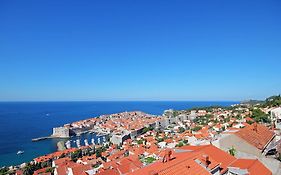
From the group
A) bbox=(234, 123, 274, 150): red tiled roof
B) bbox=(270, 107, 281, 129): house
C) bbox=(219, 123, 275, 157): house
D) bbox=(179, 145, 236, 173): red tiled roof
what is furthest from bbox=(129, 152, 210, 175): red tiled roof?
bbox=(270, 107, 281, 129): house

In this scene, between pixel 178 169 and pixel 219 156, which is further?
pixel 219 156

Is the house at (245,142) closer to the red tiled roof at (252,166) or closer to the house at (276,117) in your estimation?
the red tiled roof at (252,166)

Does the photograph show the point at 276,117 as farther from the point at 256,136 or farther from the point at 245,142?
the point at 245,142

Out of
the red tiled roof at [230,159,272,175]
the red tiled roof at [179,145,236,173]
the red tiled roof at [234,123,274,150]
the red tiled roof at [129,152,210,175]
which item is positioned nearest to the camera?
the red tiled roof at [129,152,210,175]

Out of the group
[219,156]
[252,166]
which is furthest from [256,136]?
[219,156]

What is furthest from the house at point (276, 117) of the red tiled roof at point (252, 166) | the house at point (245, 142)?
the red tiled roof at point (252, 166)

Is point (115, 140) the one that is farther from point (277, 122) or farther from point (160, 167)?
point (160, 167)

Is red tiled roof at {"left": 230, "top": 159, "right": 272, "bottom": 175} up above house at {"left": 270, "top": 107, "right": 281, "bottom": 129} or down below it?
below

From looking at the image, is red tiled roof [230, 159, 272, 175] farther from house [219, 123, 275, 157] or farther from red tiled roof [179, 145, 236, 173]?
house [219, 123, 275, 157]
